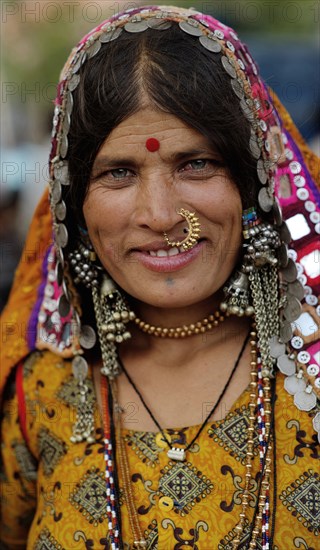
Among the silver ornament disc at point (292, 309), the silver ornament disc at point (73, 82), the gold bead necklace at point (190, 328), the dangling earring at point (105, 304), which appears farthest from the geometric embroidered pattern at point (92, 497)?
the silver ornament disc at point (73, 82)

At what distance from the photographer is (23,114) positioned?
15.0 meters

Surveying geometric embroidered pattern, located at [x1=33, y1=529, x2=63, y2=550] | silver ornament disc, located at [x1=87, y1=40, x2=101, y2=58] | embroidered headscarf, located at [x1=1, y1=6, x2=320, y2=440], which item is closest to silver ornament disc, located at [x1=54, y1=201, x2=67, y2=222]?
embroidered headscarf, located at [x1=1, y1=6, x2=320, y2=440]

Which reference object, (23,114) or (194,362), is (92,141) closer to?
(194,362)

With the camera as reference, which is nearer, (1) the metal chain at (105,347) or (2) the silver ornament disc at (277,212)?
(2) the silver ornament disc at (277,212)

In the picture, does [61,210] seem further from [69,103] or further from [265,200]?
[265,200]

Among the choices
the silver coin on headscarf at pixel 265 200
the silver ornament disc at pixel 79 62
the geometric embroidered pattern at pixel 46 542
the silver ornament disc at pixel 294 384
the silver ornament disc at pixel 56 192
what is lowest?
the geometric embroidered pattern at pixel 46 542

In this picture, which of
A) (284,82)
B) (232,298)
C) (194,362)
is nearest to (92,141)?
(232,298)

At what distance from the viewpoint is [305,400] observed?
6.21 ft

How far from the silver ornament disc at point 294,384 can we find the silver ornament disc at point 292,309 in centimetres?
16

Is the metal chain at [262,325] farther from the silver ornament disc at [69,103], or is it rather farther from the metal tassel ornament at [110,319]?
the silver ornament disc at [69,103]

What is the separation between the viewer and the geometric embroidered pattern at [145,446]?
200cm

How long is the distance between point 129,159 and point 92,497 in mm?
965

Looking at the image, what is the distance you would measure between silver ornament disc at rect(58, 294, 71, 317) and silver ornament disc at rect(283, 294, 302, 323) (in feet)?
2.29

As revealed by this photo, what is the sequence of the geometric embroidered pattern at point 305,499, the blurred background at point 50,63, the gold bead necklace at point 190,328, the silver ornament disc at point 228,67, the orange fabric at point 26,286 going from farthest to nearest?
the blurred background at point 50,63 < the orange fabric at point 26,286 < the gold bead necklace at point 190,328 < the silver ornament disc at point 228,67 < the geometric embroidered pattern at point 305,499
